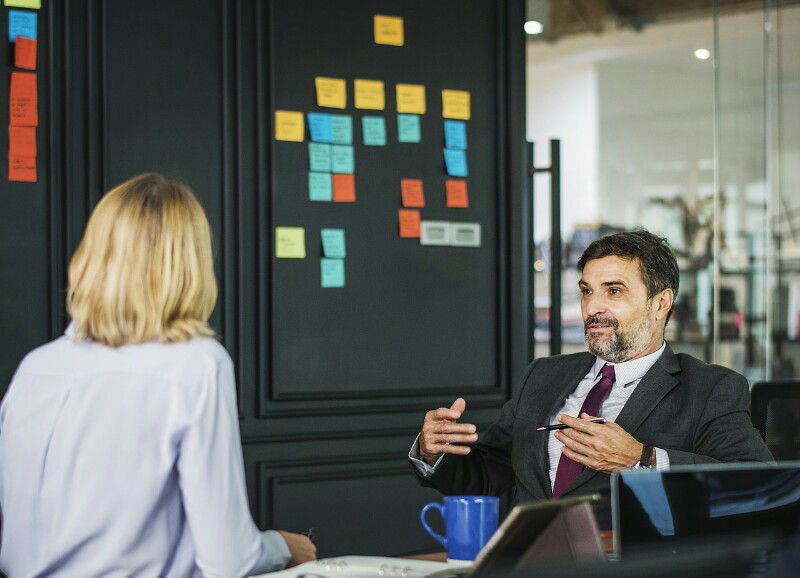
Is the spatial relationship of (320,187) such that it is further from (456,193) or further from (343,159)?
(456,193)

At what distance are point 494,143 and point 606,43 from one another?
16.2ft

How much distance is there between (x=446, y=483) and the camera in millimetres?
2379

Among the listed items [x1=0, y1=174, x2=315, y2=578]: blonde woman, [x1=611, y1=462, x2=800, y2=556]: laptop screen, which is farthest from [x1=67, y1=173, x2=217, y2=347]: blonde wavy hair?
[x1=611, y1=462, x2=800, y2=556]: laptop screen

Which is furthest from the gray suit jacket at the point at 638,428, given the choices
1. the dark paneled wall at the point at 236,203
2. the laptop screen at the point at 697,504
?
the dark paneled wall at the point at 236,203

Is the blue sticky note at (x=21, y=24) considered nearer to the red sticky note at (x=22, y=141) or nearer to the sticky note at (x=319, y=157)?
the red sticky note at (x=22, y=141)

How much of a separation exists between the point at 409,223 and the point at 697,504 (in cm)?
255

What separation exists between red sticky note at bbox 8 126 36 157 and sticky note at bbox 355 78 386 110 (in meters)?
1.17

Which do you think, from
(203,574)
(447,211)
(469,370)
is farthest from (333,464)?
(203,574)

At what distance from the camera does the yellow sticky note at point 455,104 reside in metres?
3.83

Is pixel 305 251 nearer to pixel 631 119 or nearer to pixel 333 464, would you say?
pixel 333 464

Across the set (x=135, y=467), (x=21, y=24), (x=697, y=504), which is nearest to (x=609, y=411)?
(x=697, y=504)

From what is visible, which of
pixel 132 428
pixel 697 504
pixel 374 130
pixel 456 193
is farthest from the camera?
pixel 456 193

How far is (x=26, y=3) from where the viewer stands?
10.4 feet

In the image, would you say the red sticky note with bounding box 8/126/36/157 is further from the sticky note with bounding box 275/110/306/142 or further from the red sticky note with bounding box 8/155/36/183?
the sticky note with bounding box 275/110/306/142
